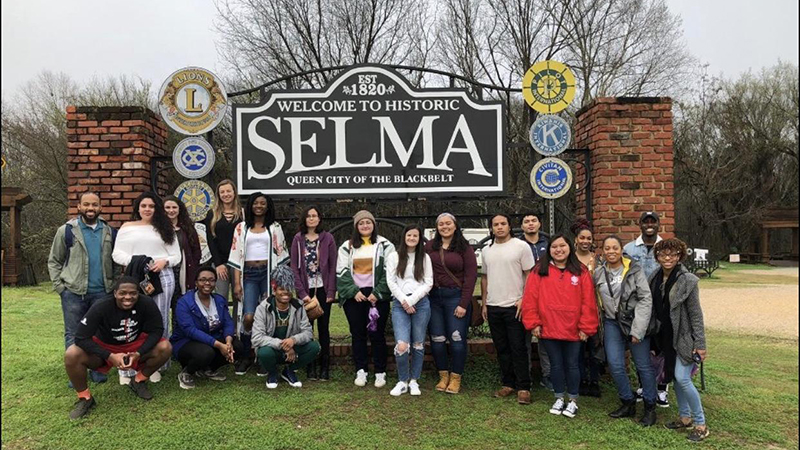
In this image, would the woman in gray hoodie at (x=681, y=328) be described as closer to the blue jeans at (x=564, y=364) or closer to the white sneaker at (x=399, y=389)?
the blue jeans at (x=564, y=364)

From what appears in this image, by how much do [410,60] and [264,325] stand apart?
54.9 feet

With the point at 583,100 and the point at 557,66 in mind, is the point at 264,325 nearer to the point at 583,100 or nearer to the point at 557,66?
the point at 557,66

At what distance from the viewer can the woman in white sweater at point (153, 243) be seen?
4285 millimetres

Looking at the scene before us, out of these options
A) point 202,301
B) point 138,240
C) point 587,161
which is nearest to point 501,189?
point 587,161

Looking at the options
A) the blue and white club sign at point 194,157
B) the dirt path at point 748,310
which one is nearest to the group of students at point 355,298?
the blue and white club sign at point 194,157

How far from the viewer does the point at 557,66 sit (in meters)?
5.39

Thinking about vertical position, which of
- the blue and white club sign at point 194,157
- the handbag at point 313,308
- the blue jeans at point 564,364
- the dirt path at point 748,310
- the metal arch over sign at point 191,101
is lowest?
the dirt path at point 748,310

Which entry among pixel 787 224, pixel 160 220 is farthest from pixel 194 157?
pixel 787 224

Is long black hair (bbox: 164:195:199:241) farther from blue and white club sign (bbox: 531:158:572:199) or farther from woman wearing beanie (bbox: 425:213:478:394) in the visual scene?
blue and white club sign (bbox: 531:158:572:199)

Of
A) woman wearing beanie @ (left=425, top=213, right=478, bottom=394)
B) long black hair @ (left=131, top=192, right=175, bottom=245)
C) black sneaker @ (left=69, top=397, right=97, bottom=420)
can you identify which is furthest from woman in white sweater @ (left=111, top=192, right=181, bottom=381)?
woman wearing beanie @ (left=425, top=213, right=478, bottom=394)

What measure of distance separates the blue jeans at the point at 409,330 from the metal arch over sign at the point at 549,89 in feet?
8.04

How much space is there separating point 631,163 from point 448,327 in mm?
2483

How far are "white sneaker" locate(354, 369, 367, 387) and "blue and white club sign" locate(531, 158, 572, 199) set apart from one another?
98.1 inches

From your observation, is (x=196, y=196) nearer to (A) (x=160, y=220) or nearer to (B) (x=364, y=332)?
(A) (x=160, y=220)
